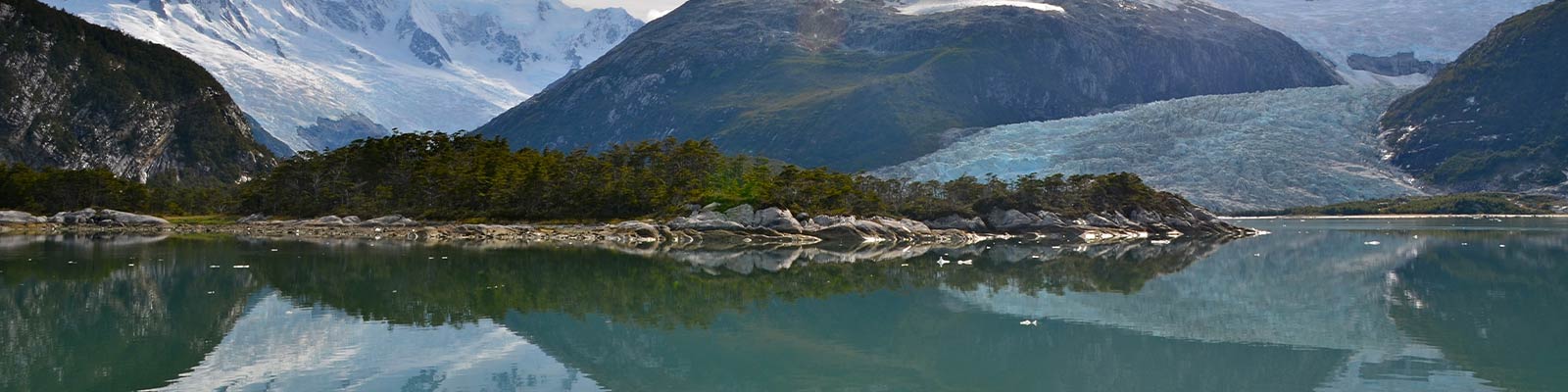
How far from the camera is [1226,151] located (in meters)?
163

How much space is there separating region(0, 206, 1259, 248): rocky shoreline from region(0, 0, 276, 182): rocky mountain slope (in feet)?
214

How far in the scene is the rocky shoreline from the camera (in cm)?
7212

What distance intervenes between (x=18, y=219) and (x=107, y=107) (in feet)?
257

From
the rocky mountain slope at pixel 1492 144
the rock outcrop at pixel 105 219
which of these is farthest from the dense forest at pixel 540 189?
the rocky mountain slope at pixel 1492 144

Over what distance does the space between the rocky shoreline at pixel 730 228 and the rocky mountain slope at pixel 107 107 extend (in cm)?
6516

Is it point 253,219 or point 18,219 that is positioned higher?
point 18,219

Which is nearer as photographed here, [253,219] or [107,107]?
[253,219]

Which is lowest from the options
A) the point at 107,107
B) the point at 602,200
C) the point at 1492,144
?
the point at 602,200

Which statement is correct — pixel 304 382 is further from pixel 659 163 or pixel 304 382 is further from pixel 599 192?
pixel 659 163

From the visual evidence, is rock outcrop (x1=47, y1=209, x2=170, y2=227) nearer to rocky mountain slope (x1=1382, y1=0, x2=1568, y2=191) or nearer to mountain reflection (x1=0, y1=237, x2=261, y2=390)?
mountain reflection (x1=0, y1=237, x2=261, y2=390)

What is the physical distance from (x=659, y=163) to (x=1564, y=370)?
80.2 meters

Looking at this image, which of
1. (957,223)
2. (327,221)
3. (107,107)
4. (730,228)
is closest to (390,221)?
(327,221)

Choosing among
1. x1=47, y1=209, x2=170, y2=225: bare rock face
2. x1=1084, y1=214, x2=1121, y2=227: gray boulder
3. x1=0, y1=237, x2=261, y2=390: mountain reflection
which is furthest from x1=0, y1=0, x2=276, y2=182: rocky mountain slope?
x1=1084, y1=214, x2=1121, y2=227: gray boulder

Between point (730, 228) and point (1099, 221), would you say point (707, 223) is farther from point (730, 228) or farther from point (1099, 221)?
point (1099, 221)
